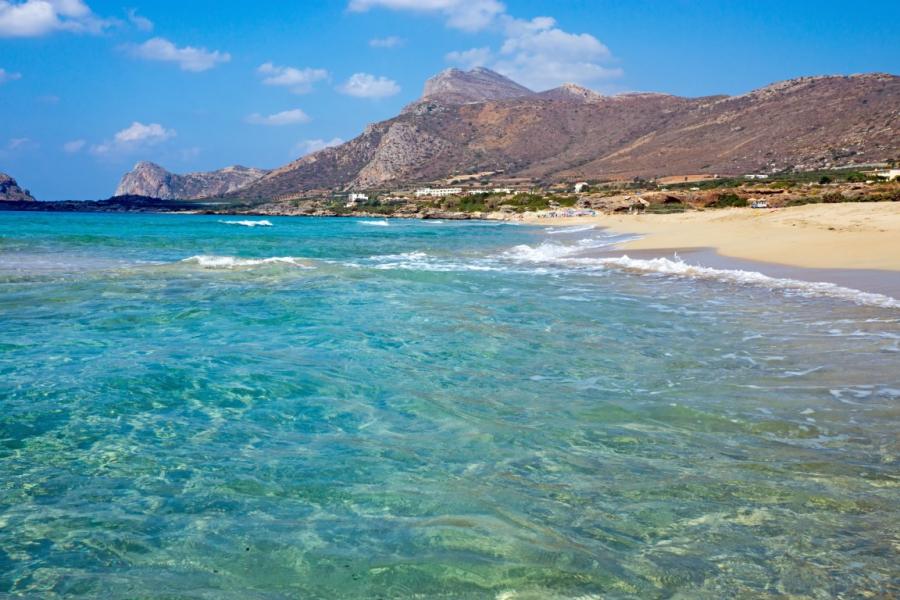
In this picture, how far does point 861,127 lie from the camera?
101 metres

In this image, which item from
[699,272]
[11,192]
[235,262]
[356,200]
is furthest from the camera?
[11,192]

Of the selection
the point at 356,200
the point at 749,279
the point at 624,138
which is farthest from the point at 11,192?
the point at 749,279

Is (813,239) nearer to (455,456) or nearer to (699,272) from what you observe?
(699,272)

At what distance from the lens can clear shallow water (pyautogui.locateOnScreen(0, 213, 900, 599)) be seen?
3469 mm

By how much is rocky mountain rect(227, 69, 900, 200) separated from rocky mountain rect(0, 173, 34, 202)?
2302 inches

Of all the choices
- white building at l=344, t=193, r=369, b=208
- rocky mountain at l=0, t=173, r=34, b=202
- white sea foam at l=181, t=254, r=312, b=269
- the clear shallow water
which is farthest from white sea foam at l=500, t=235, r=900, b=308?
rocky mountain at l=0, t=173, r=34, b=202

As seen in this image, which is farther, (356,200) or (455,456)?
(356,200)

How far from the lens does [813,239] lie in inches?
920

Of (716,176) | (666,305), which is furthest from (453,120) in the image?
(666,305)

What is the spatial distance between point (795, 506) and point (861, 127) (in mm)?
117259

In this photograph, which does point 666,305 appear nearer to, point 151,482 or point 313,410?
point 313,410

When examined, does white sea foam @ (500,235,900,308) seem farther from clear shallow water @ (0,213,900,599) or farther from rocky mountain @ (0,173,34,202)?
rocky mountain @ (0,173,34,202)

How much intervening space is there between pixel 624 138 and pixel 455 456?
158 meters

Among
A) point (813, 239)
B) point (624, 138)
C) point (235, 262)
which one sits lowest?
point (235, 262)
